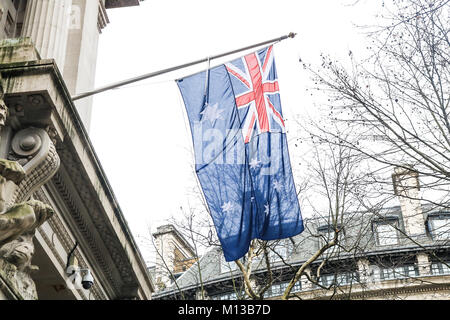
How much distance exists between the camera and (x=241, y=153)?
11688 mm

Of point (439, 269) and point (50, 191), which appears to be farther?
point (439, 269)

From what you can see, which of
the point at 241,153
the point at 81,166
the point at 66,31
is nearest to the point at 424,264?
the point at 241,153

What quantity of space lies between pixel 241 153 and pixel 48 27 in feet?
13.2

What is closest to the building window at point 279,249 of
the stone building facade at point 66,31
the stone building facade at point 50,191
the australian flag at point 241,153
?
the stone building facade at point 66,31

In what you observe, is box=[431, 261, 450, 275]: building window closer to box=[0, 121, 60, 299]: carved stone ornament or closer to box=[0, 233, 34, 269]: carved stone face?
box=[0, 121, 60, 299]: carved stone ornament

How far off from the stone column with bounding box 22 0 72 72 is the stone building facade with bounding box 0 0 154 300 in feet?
0.06

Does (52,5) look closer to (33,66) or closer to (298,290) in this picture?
(33,66)

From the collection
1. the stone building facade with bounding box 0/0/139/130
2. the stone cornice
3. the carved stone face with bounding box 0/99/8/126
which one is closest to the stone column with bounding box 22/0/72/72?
the stone building facade with bounding box 0/0/139/130

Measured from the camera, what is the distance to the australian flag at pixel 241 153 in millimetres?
11172

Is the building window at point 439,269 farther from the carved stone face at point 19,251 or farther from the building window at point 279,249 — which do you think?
the carved stone face at point 19,251

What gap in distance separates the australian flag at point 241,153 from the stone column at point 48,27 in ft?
7.10

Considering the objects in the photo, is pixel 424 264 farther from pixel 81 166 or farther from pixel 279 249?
pixel 81 166
